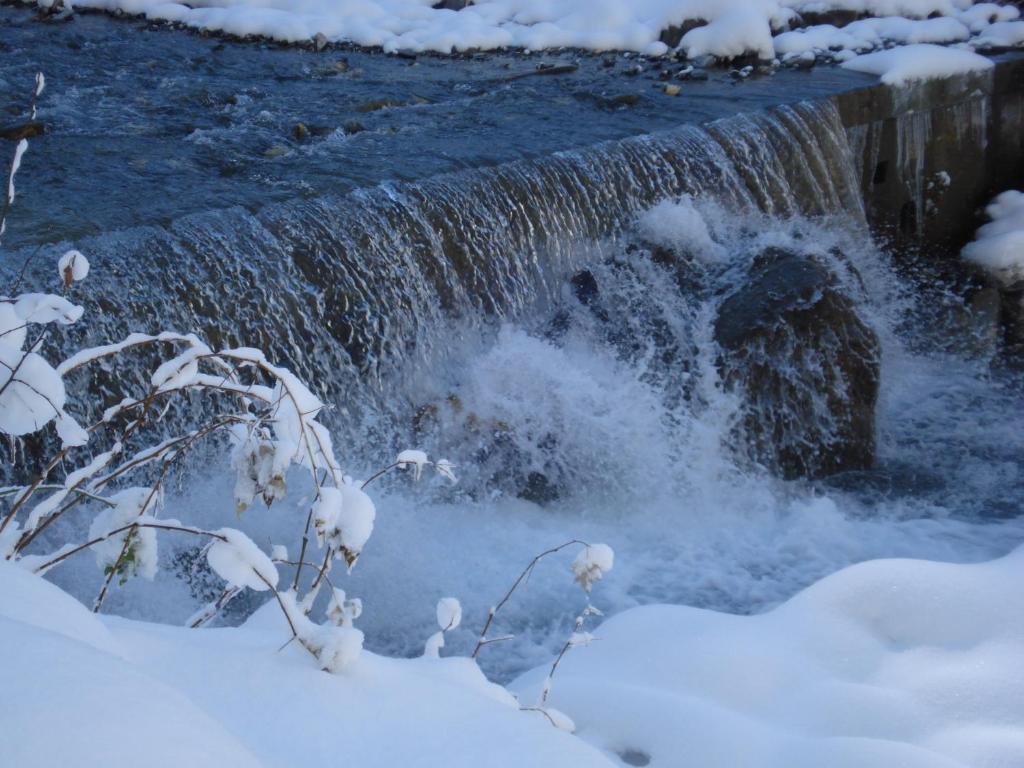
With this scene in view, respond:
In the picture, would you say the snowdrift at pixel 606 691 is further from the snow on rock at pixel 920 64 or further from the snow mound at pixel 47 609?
the snow on rock at pixel 920 64

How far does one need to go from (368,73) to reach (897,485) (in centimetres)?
518

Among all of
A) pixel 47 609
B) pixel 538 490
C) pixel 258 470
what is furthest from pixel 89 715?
pixel 538 490

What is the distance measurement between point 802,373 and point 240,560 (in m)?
3.98

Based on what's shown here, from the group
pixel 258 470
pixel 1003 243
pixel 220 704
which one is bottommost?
pixel 1003 243

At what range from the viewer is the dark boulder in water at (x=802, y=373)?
16.1 feet

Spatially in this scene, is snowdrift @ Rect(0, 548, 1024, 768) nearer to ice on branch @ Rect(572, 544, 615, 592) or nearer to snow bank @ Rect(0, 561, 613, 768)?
snow bank @ Rect(0, 561, 613, 768)

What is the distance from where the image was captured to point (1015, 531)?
455cm

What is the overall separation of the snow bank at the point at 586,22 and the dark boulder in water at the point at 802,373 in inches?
155

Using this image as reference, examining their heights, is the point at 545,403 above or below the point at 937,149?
below

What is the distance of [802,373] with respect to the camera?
4.92 m

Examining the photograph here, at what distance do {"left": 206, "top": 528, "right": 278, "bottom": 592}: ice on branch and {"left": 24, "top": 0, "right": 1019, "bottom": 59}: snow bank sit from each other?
7.66m

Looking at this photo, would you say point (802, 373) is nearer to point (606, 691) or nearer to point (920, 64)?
point (606, 691)

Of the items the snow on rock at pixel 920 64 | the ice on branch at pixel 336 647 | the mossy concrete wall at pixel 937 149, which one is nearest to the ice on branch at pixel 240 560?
the ice on branch at pixel 336 647

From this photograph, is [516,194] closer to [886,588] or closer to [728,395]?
[728,395]
